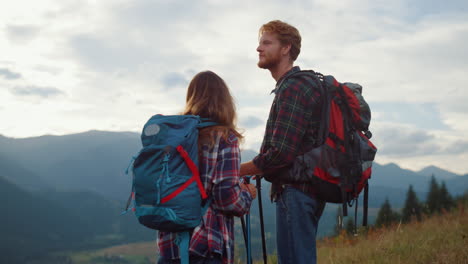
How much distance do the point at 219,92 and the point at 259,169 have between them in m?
0.65

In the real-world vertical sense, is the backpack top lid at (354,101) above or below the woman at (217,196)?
above

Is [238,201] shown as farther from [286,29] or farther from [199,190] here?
[286,29]

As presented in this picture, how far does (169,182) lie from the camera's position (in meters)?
2.60

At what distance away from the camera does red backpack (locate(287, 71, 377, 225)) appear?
293 cm

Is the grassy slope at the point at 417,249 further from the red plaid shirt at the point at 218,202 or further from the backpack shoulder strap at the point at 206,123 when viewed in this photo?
the backpack shoulder strap at the point at 206,123

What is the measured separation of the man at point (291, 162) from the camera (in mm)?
2930

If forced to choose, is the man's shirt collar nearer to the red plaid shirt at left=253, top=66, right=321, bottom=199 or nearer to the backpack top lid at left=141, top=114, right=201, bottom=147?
the red plaid shirt at left=253, top=66, right=321, bottom=199

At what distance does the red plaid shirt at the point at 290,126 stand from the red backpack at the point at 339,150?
0.21 feet

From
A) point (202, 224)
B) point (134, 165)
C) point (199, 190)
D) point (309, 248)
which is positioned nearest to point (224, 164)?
point (199, 190)

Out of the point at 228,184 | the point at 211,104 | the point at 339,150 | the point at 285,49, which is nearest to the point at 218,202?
the point at 228,184

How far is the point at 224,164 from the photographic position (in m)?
2.74

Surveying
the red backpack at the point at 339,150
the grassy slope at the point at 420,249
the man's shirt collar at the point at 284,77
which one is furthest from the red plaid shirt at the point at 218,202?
the grassy slope at the point at 420,249

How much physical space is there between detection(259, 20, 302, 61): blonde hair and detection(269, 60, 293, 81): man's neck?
8cm

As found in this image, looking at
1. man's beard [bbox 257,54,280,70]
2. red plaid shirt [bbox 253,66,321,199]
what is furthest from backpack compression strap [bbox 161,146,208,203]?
man's beard [bbox 257,54,280,70]
